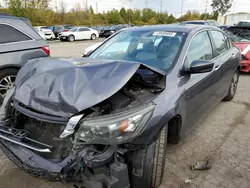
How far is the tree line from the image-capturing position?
117 feet

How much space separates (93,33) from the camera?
27062mm

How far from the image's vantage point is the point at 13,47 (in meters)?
4.61

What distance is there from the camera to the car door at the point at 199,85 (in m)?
2.56

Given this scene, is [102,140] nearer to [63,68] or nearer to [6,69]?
[63,68]

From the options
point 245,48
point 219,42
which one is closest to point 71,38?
point 245,48

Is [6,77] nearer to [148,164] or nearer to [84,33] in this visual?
[148,164]

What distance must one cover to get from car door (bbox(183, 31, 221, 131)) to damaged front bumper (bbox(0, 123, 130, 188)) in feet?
3.84

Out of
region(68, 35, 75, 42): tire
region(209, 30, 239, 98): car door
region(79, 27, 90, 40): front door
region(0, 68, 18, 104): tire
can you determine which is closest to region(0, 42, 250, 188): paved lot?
region(209, 30, 239, 98): car door

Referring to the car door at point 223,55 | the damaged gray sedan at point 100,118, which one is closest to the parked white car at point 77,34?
the car door at point 223,55

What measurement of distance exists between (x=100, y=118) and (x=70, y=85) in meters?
0.43

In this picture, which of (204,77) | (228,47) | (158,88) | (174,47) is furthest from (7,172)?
(228,47)

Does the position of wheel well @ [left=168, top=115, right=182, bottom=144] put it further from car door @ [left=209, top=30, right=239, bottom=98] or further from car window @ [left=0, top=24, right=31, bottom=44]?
car window @ [left=0, top=24, right=31, bottom=44]

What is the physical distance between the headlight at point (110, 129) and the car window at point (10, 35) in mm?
3868

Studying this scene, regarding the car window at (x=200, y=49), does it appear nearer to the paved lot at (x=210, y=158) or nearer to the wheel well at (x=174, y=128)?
the wheel well at (x=174, y=128)
